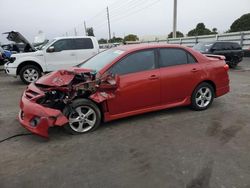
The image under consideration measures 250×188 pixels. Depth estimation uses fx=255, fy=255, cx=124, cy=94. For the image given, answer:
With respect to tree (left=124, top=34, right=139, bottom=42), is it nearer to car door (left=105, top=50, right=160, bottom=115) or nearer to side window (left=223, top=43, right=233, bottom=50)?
side window (left=223, top=43, right=233, bottom=50)

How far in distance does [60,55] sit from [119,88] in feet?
20.5

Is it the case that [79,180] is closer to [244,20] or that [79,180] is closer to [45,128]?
[45,128]

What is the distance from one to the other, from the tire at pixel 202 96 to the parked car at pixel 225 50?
8.58 m

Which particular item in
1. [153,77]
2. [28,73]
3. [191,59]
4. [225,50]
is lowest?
[28,73]

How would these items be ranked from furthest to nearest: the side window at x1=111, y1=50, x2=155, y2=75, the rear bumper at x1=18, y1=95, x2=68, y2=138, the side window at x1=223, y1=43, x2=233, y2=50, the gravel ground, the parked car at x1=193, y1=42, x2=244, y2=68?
the side window at x1=223, y1=43, x2=233, y2=50 → the parked car at x1=193, y1=42, x2=244, y2=68 → the side window at x1=111, y1=50, x2=155, y2=75 → the rear bumper at x1=18, y1=95, x2=68, y2=138 → the gravel ground

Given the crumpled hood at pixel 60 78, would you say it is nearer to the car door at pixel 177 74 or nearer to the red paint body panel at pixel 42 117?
the red paint body panel at pixel 42 117

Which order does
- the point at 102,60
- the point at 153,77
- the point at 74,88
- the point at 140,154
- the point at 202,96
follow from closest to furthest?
1. the point at 140,154
2. the point at 74,88
3. the point at 153,77
4. the point at 102,60
5. the point at 202,96

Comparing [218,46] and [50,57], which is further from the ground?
[50,57]

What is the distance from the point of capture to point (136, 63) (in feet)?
16.7

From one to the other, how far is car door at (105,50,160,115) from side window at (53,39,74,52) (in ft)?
19.5

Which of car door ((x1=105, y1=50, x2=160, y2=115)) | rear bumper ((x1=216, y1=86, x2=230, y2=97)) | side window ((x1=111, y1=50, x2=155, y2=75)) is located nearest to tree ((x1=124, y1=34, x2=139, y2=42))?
rear bumper ((x1=216, y1=86, x2=230, y2=97))

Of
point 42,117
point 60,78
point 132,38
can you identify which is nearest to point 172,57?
point 60,78

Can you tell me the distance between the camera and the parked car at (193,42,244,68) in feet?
45.8

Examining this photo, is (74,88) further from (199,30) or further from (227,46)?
(199,30)
